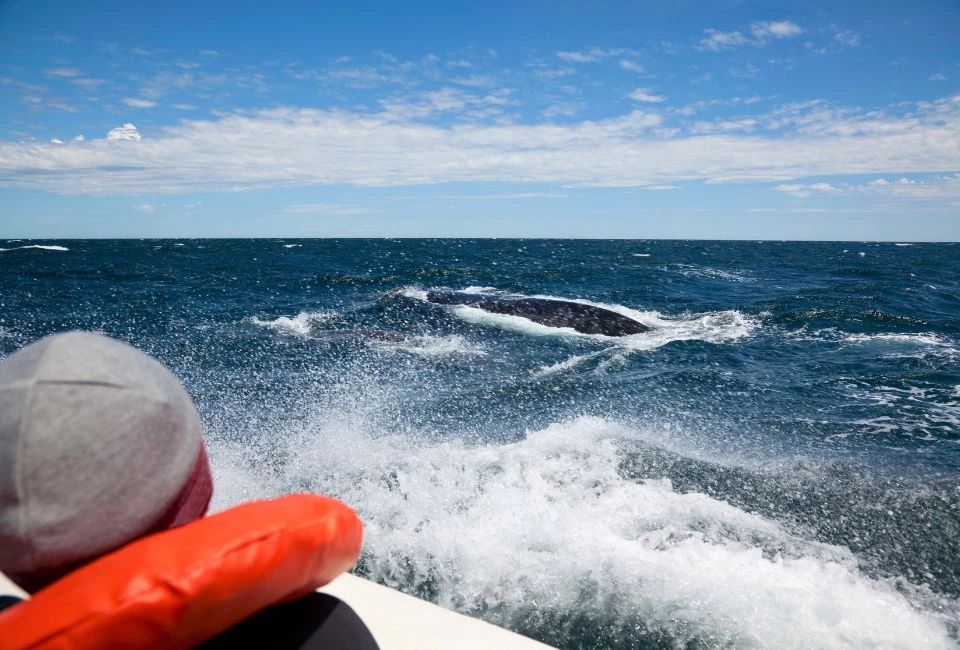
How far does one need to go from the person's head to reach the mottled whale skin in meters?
15.3

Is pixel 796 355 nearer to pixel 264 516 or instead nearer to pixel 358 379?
pixel 358 379

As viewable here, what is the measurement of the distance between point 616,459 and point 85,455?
20.3 ft

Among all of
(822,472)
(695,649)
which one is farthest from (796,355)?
(695,649)

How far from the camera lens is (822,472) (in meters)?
6.86

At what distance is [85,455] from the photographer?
1.12m

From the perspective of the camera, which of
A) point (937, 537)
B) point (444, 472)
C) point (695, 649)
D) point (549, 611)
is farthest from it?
point (444, 472)

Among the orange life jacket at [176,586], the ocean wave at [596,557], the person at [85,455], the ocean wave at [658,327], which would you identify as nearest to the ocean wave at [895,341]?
the ocean wave at [658,327]

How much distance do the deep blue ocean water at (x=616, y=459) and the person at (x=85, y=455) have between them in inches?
127

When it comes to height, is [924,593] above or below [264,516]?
below

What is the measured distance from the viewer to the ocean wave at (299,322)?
648 inches

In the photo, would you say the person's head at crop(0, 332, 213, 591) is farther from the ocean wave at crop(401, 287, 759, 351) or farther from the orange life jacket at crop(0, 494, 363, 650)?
the ocean wave at crop(401, 287, 759, 351)

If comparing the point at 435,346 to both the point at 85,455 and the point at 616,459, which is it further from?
the point at 85,455

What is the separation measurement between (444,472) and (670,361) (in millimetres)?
8255

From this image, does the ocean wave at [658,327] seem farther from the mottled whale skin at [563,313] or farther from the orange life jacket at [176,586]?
the orange life jacket at [176,586]
